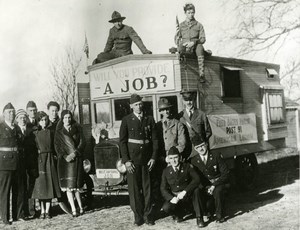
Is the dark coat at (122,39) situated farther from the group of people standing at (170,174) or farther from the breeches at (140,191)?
the breeches at (140,191)

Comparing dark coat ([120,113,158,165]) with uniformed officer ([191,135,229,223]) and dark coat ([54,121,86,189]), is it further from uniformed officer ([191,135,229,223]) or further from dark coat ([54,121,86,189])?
dark coat ([54,121,86,189])

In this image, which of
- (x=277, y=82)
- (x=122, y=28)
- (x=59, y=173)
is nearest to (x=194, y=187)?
(x=59, y=173)

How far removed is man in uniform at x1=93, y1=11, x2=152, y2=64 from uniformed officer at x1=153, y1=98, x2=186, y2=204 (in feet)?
7.46

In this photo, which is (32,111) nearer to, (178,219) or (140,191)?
(140,191)

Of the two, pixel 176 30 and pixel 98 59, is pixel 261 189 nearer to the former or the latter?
pixel 176 30

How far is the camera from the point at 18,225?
5984mm

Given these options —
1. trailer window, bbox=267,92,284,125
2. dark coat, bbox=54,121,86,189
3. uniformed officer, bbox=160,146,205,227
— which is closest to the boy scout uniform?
uniformed officer, bbox=160,146,205,227

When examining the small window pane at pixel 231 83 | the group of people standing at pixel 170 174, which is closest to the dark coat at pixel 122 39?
the small window pane at pixel 231 83

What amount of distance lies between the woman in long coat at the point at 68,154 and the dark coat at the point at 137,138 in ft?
3.46

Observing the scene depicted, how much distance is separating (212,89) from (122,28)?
2.26 meters

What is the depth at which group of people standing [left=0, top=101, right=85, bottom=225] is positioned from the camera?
614cm

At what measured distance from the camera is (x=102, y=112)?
782 centimetres

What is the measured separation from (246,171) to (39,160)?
4627 millimetres

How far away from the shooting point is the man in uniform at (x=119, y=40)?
7.98 meters
